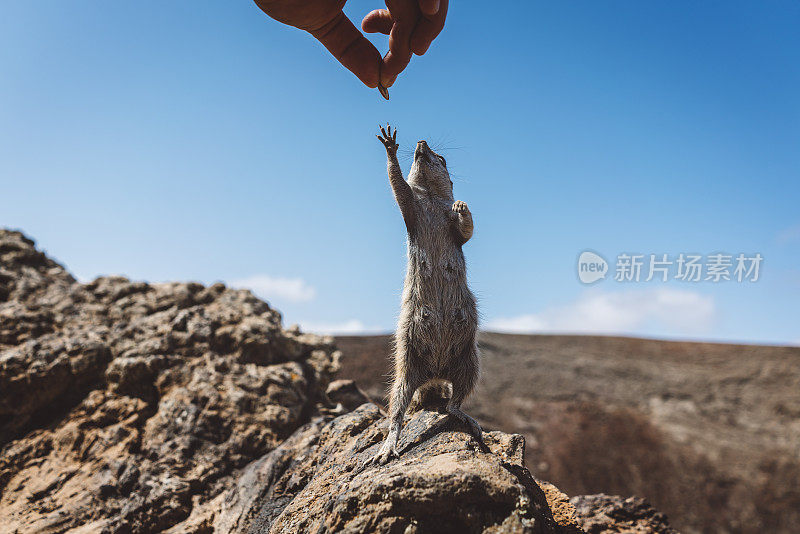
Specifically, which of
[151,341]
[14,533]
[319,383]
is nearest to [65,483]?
[14,533]

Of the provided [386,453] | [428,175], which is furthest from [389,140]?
[386,453]

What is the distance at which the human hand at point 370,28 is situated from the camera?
79.4 inches

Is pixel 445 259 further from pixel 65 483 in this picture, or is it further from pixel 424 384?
pixel 65 483

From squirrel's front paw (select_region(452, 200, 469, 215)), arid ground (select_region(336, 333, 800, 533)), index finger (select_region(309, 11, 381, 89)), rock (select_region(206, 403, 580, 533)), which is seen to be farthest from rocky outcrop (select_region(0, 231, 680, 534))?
arid ground (select_region(336, 333, 800, 533))

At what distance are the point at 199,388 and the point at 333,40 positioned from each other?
389 centimetres

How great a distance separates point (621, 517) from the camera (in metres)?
4.22

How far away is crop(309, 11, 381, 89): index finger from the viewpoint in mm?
2231

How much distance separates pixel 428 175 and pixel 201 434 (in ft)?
10.6

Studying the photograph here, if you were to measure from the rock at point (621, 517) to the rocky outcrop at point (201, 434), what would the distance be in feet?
0.14

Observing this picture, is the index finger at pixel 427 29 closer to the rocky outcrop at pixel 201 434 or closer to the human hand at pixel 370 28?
the human hand at pixel 370 28

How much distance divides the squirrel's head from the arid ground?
8560 millimetres

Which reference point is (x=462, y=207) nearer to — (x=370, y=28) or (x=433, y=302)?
(x=433, y=302)

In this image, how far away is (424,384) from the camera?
4000 millimetres

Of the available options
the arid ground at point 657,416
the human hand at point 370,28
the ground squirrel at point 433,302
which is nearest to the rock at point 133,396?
the ground squirrel at point 433,302
